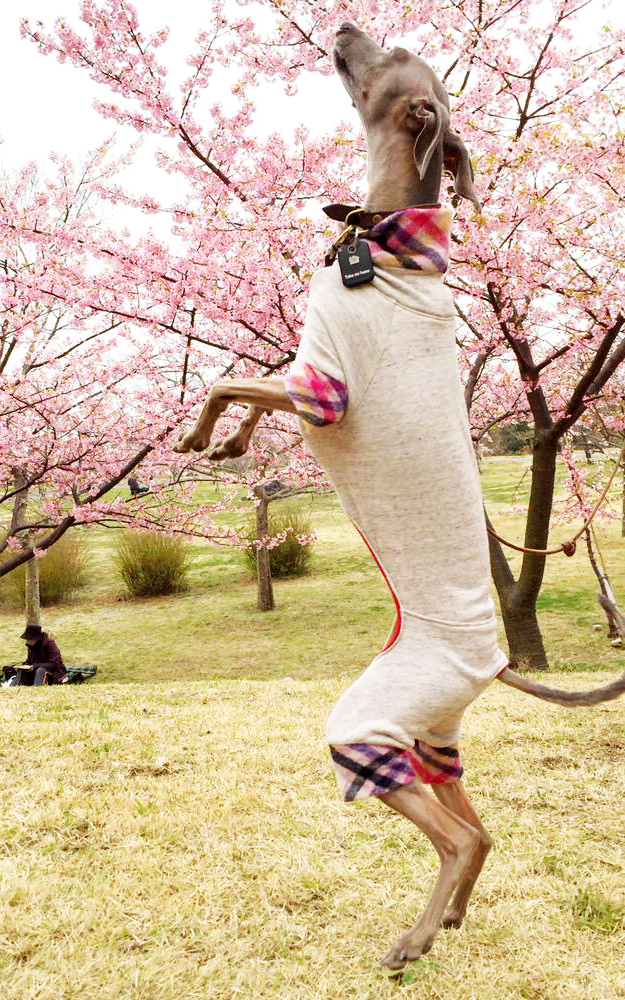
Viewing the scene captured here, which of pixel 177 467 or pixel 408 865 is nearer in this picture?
pixel 408 865

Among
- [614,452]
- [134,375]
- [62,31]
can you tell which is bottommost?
[614,452]

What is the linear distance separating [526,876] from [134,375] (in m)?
7.43

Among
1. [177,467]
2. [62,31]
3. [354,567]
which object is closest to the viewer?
[62,31]

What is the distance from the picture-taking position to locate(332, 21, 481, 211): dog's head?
1744mm

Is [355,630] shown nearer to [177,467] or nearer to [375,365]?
[177,467]

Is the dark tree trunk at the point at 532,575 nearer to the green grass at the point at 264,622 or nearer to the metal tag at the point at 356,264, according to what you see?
the green grass at the point at 264,622

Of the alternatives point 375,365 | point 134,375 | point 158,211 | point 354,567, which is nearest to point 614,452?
point 354,567

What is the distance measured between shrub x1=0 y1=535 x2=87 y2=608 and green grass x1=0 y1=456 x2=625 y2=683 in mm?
313

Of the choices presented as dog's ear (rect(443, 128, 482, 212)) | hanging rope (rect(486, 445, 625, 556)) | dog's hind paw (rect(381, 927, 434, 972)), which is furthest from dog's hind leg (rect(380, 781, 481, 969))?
dog's ear (rect(443, 128, 482, 212))

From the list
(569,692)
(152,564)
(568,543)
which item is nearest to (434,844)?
(569,692)

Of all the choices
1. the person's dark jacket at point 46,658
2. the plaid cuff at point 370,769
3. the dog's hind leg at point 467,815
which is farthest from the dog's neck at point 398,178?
the person's dark jacket at point 46,658

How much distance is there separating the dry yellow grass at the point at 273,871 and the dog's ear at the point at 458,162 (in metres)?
2.26

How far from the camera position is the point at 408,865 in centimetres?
275

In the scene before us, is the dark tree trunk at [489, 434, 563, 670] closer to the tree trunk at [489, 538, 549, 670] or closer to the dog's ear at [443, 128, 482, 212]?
the tree trunk at [489, 538, 549, 670]
